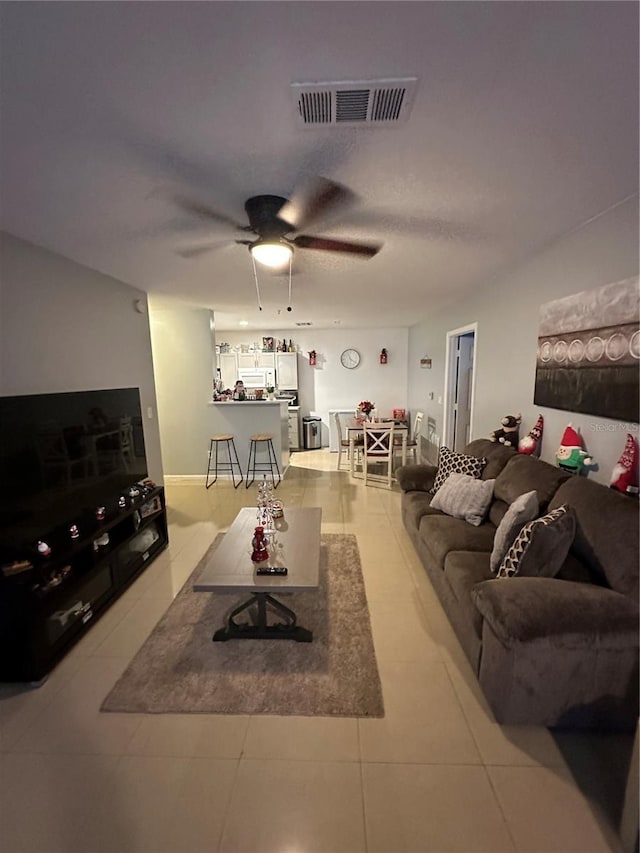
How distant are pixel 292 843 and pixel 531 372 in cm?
295

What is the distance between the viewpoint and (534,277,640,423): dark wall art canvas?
1827mm

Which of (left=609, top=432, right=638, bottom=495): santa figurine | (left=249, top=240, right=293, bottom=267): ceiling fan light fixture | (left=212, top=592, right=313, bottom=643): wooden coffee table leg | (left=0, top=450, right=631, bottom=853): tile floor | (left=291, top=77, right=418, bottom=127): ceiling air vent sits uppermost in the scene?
(left=291, top=77, right=418, bottom=127): ceiling air vent

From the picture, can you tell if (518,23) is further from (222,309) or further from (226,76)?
(222,309)

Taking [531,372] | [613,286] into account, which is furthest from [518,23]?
[531,372]

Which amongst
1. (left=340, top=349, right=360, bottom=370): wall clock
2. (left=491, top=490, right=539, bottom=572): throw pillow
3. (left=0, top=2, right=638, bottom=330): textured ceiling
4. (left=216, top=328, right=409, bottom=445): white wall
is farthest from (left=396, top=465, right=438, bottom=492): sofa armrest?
(left=340, top=349, right=360, bottom=370): wall clock

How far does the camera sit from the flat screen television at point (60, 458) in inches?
75.9

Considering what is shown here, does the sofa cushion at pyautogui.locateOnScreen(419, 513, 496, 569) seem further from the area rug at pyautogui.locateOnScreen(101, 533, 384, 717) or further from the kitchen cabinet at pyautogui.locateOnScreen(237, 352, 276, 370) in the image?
the kitchen cabinet at pyautogui.locateOnScreen(237, 352, 276, 370)

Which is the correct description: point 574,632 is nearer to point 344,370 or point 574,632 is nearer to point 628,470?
point 628,470

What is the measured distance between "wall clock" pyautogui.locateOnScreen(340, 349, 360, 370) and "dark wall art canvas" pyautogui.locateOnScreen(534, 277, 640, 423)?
500 centimetres

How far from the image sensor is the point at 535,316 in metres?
2.70

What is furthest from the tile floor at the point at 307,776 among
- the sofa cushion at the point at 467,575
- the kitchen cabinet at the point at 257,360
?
the kitchen cabinet at the point at 257,360

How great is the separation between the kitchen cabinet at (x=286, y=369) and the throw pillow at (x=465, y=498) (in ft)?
16.0

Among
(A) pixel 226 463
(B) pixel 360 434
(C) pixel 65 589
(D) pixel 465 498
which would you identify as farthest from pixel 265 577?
(B) pixel 360 434

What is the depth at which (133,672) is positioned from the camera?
6.41ft
